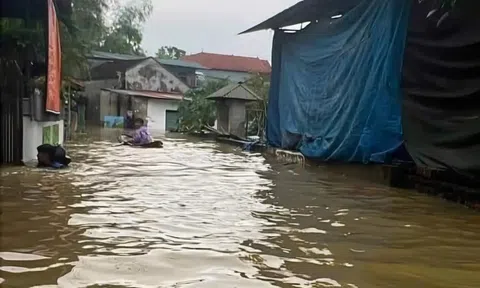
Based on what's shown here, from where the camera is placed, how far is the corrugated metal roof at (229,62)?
5425cm

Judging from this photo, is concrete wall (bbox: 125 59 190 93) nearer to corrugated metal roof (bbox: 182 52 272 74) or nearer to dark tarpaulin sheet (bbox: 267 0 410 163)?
corrugated metal roof (bbox: 182 52 272 74)

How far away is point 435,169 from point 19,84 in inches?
275

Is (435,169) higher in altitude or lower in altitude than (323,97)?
lower

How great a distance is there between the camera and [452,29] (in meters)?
7.79

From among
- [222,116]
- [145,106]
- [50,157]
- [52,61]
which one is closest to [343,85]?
[52,61]

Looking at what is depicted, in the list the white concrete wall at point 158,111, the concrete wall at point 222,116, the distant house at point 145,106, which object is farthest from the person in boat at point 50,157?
the white concrete wall at point 158,111

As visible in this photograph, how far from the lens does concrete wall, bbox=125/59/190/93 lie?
37625 mm

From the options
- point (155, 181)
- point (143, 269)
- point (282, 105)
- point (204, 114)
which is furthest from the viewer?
point (204, 114)

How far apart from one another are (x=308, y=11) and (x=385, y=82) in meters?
4.18

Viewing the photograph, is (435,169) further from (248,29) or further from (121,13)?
(121,13)

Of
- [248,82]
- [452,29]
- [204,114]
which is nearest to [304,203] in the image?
[452,29]

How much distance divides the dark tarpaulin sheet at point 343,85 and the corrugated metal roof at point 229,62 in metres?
39.1

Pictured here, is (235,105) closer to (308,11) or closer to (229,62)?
(308,11)

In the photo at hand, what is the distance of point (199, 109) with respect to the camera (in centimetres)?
2667
